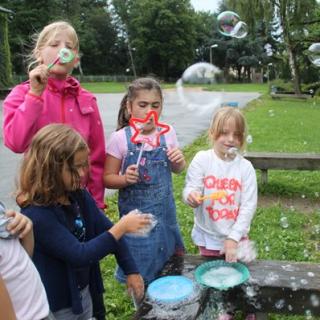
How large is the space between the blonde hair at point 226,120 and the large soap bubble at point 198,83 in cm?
183

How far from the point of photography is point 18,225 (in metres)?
1.64

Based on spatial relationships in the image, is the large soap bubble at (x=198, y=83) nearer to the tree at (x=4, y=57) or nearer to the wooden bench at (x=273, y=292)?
the wooden bench at (x=273, y=292)

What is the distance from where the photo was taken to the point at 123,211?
277cm

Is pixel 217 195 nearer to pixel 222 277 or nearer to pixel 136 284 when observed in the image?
pixel 222 277

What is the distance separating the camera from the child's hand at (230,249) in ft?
8.30

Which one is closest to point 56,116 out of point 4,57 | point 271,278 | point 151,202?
point 151,202

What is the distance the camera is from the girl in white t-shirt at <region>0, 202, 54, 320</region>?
1575 millimetres

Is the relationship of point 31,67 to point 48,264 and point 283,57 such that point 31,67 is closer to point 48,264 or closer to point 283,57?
point 48,264

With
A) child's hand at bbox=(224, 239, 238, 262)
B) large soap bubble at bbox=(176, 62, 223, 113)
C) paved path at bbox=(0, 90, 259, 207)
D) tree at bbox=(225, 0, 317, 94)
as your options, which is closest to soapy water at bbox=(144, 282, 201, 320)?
child's hand at bbox=(224, 239, 238, 262)

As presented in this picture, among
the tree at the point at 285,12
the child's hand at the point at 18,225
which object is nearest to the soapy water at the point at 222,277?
the child's hand at the point at 18,225

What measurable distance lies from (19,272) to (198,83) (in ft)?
11.9

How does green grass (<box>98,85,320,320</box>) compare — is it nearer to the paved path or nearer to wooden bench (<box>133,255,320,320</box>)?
wooden bench (<box>133,255,320,320</box>)

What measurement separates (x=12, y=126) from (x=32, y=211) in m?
0.59

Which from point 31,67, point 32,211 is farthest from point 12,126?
point 32,211
